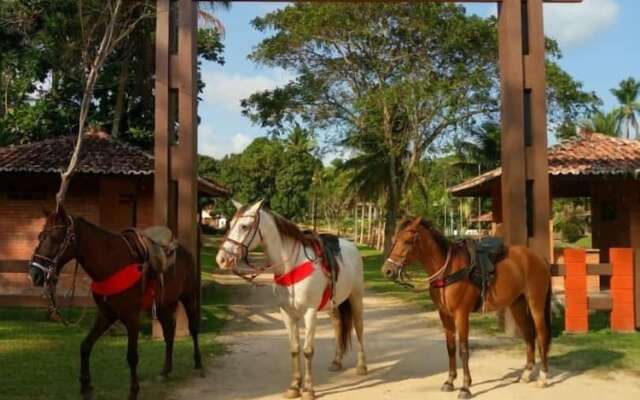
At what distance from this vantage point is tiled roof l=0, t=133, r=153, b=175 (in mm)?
13602

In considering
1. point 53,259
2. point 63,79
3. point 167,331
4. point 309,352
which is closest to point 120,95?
point 63,79

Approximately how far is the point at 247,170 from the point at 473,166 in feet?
70.5

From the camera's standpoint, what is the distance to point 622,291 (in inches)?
386

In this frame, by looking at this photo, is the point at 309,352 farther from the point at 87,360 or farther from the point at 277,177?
the point at 277,177

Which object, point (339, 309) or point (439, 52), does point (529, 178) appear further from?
→ point (439, 52)

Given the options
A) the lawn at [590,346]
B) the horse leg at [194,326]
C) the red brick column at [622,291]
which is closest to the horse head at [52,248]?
the horse leg at [194,326]

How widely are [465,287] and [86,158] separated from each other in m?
10.5

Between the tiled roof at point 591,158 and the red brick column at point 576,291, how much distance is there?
4307 millimetres

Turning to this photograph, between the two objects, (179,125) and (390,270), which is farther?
(179,125)

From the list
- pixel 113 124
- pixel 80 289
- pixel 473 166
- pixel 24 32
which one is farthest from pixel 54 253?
pixel 473 166

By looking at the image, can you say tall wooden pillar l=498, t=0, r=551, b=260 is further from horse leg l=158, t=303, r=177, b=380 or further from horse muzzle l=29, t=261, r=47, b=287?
horse muzzle l=29, t=261, r=47, b=287

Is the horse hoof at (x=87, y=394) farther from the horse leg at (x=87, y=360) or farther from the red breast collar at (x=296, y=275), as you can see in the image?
the red breast collar at (x=296, y=275)

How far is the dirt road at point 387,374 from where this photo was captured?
6430 millimetres

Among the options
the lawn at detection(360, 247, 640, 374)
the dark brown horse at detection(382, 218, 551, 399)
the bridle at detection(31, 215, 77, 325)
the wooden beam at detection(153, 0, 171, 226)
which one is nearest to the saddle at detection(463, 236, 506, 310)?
the dark brown horse at detection(382, 218, 551, 399)
